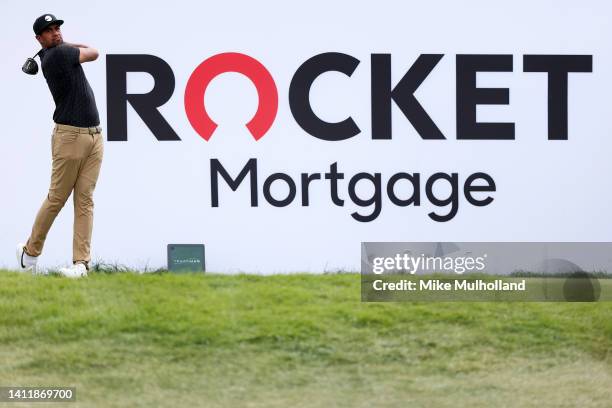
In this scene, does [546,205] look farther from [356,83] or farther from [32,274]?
[32,274]

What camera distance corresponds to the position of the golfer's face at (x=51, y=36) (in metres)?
6.29

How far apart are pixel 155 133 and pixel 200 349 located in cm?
213

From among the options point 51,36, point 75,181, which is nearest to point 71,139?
point 75,181

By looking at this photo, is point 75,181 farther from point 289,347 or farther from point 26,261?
point 289,347

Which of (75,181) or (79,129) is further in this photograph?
(75,181)

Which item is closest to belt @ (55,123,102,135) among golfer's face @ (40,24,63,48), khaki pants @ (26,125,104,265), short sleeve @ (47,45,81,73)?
khaki pants @ (26,125,104,265)

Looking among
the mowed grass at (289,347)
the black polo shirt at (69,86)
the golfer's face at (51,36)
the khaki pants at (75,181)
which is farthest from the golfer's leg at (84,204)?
the golfer's face at (51,36)

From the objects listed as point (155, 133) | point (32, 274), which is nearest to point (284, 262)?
point (155, 133)

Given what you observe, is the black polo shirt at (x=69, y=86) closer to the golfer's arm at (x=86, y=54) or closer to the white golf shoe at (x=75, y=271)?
the golfer's arm at (x=86, y=54)

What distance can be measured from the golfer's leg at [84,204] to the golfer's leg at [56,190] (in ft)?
0.19

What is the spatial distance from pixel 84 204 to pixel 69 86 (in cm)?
75

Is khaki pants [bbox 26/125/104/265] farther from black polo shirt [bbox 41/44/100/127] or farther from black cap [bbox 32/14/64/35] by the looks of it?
black cap [bbox 32/14/64/35]

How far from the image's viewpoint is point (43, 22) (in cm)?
621

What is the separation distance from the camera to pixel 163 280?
636 cm
